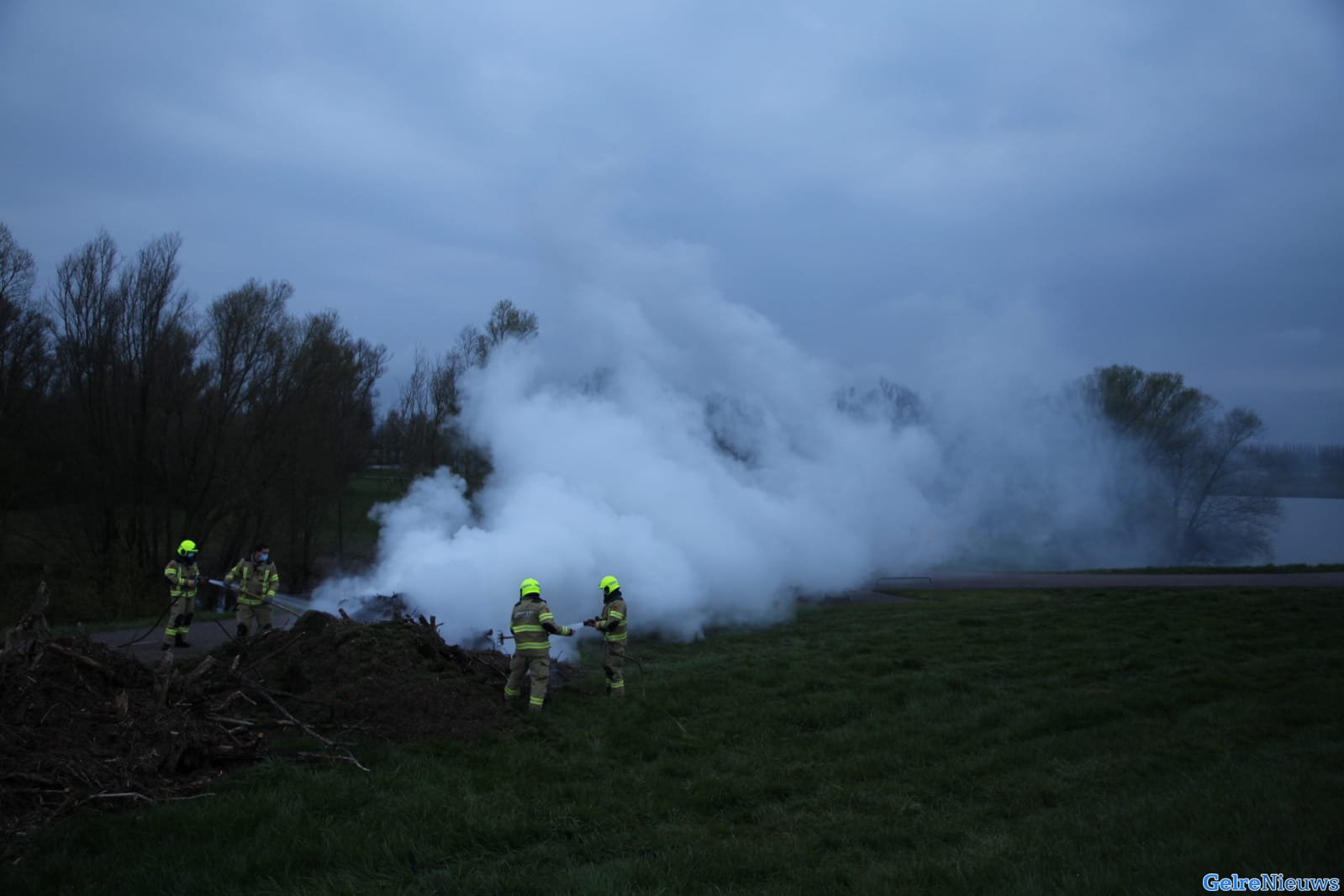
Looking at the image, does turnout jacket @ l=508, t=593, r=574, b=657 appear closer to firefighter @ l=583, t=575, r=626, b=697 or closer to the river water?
firefighter @ l=583, t=575, r=626, b=697

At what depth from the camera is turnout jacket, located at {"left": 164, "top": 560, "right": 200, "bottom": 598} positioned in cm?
1405

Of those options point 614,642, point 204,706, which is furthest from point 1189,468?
point 204,706

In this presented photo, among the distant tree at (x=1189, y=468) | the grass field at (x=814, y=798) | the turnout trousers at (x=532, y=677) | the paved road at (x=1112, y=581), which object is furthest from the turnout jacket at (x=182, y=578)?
the distant tree at (x=1189, y=468)

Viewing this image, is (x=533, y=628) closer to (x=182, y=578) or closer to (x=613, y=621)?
(x=613, y=621)

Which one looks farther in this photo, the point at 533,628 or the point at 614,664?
the point at 614,664

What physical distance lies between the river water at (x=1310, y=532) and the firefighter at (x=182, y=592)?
47518mm

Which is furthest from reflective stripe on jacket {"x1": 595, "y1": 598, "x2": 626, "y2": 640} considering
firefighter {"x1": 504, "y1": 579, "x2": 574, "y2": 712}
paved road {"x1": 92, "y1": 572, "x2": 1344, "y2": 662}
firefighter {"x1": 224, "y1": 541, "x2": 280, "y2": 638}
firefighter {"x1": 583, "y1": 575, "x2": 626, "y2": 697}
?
paved road {"x1": 92, "y1": 572, "x2": 1344, "y2": 662}

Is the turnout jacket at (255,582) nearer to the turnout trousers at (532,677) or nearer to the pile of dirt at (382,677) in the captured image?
the pile of dirt at (382,677)

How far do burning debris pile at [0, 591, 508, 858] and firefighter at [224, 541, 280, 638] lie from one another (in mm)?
2769

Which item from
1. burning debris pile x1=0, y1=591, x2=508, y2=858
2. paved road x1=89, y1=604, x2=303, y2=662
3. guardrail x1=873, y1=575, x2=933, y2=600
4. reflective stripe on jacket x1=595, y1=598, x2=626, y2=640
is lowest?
paved road x1=89, y1=604, x2=303, y2=662

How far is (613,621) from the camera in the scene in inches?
438

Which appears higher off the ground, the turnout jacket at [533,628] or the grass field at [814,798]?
the turnout jacket at [533,628]

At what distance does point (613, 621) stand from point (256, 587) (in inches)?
291

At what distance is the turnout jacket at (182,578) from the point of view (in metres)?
14.0
